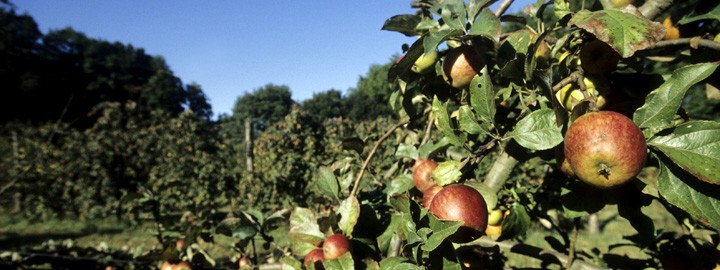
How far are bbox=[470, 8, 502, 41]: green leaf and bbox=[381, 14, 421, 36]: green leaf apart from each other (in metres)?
0.17

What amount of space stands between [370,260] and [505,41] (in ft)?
1.95

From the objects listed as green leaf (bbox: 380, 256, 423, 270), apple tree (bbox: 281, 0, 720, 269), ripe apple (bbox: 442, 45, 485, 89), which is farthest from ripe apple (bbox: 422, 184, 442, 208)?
ripe apple (bbox: 442, 45, 485, 89)

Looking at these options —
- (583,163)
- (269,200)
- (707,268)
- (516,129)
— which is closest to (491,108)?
(516,129)

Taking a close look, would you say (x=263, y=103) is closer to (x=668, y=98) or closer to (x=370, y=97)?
(x=370, y=97)

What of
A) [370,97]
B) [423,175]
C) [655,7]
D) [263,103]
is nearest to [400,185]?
[423,175]

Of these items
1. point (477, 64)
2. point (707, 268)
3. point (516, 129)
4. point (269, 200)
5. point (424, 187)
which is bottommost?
point (269, 200)

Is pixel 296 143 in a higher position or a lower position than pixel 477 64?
lower

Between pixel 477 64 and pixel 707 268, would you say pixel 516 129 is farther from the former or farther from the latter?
pixel 707 268

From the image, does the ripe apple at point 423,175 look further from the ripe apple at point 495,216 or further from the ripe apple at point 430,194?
the ripe apple at point 495,216

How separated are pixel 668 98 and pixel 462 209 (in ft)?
1.22

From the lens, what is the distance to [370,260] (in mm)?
945

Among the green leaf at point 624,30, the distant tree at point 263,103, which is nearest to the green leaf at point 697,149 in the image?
the green leaf at point 624,30

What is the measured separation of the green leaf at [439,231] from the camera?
591mm

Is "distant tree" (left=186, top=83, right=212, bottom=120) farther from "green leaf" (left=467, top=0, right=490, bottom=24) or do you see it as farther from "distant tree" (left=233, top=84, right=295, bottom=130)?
"green leaf" (left=467, top=0, right=490, bottom=24)
